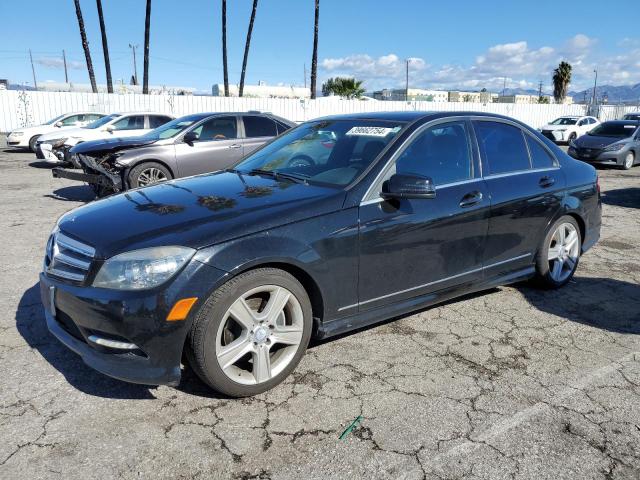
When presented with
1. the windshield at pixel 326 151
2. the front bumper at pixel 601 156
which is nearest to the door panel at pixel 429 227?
the windshield at pixel 326 151

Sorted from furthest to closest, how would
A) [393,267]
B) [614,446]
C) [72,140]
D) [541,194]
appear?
[72,140] → [541,194] → [393,267] → [614,446]

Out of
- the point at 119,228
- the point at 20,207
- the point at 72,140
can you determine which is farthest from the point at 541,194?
the point at 72,140

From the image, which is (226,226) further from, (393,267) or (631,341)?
(631,341)

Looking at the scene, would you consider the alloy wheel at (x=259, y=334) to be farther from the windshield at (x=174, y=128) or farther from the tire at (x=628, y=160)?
the tire at (x=628, y=160)

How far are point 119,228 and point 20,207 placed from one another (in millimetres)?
6901

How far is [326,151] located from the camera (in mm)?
3961

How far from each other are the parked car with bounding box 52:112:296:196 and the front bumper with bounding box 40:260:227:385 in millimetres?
6006

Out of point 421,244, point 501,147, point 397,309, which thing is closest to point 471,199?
point 421,244

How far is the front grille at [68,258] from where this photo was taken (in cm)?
281

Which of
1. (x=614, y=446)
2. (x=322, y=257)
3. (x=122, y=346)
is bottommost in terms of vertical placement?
(x=614, y=446)

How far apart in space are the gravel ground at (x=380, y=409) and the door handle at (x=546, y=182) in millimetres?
1087

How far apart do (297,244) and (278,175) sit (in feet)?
3.22

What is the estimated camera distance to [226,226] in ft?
9.34

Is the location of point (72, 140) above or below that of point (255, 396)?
above
